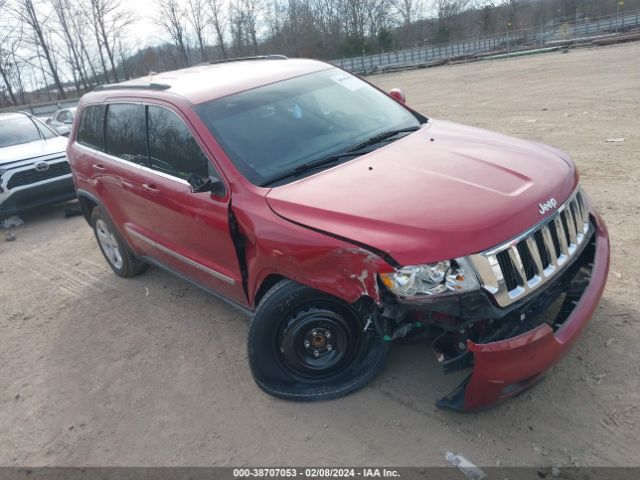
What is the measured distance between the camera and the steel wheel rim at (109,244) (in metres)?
5.40

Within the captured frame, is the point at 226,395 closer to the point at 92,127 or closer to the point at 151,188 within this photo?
the point at 151,188

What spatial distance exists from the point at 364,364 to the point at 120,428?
158 cm

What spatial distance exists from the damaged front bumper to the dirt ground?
315 mm

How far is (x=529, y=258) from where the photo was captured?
2.62 meters

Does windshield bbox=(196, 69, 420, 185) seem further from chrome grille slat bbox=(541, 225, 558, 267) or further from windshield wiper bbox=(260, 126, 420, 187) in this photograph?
chrome grille slat bbox=(541, 225, 558, 267)

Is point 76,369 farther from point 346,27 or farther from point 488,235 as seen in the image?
point 346,27

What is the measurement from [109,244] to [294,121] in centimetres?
289

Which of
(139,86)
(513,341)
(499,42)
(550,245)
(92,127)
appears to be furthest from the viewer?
(499,42)

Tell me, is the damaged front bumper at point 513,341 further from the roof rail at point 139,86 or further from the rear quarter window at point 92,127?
the rear quarter window at point 92,127

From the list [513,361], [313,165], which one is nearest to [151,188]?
[313,165]

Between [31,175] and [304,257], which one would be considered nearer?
[304,257]

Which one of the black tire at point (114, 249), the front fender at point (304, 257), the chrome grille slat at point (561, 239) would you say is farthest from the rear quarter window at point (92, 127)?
the chrome grille slat at point (561, 239)

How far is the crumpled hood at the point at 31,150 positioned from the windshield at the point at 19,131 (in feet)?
0.75

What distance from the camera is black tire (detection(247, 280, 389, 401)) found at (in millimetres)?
3023
